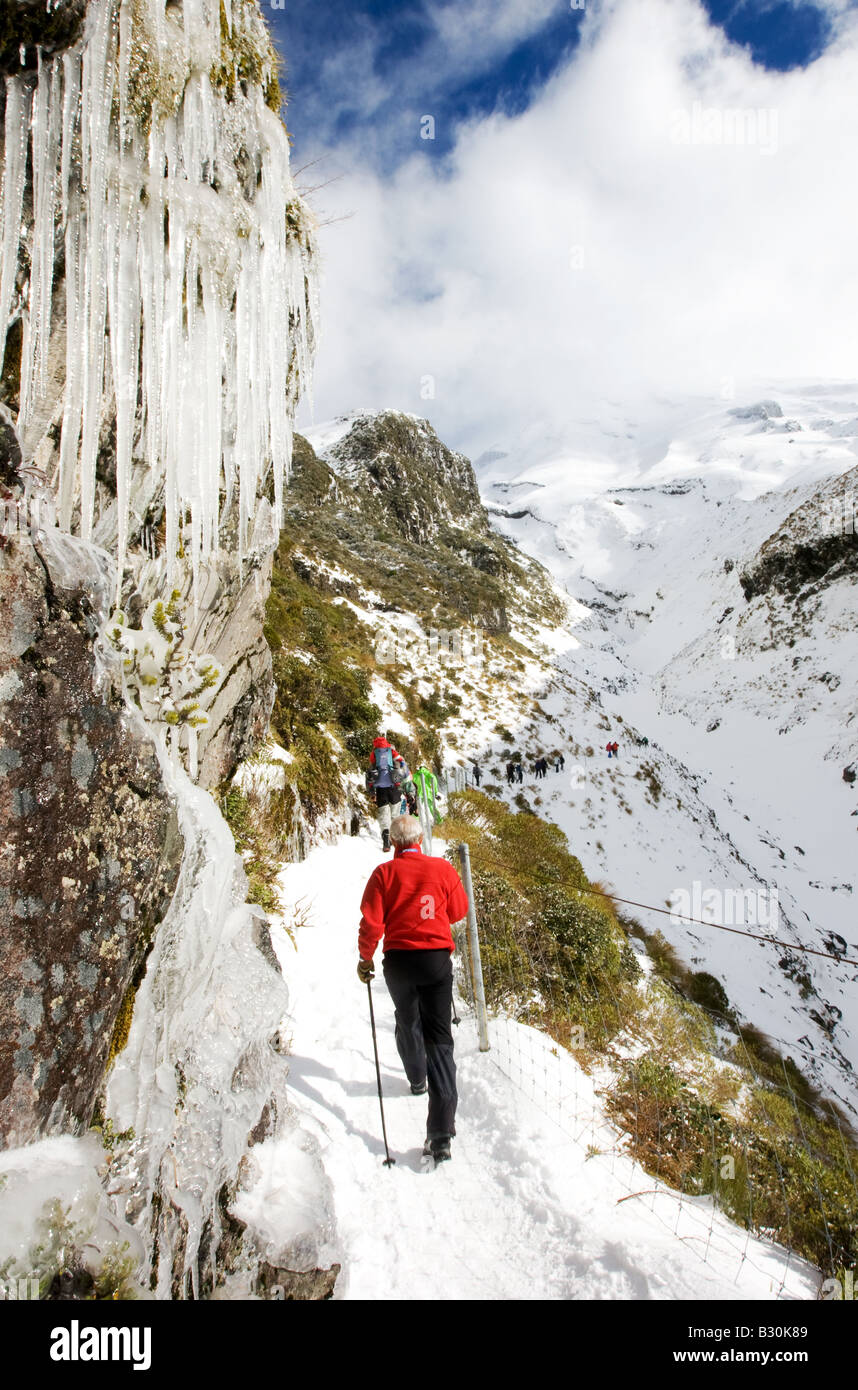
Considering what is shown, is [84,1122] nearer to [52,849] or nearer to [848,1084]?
[52,849]

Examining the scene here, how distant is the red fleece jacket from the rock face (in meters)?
1.42

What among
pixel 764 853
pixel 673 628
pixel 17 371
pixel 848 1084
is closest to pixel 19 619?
pixel 17 371

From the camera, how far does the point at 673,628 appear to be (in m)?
59.5

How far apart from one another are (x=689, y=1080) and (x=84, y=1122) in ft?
17.9

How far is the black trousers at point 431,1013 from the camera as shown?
12.0 feet

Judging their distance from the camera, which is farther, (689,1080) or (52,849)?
(689,1080)

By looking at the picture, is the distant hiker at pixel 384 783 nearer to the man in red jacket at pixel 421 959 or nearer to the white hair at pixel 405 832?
the white hair at pixel 405 832

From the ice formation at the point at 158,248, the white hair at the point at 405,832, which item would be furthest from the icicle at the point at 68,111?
the white hair at the point at 405,832

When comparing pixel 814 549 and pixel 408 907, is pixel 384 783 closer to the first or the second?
pixel 408 907

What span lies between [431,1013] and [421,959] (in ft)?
1.34

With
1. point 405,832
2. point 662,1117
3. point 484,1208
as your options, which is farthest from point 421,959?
point 662,1117

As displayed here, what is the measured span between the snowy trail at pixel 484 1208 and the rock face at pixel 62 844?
1.57 m

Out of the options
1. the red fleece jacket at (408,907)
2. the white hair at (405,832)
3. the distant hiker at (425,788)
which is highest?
the distant hiker at (425,788)

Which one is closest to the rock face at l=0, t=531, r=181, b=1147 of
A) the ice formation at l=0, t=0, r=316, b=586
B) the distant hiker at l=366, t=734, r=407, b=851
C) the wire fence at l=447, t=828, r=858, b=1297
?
the ice formation at l=0, t=0, r=316, b=586
